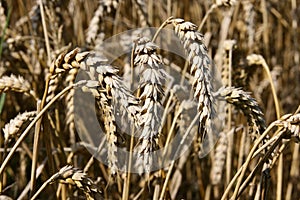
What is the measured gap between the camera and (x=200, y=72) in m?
0.76

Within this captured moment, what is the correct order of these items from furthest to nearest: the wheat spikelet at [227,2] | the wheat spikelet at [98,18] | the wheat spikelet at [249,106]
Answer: the wheat spikelet at [98,18] → the wheat spikelet at [227,2] → the wheat spikelet at [249,106]

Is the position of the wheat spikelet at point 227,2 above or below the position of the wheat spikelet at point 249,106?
above

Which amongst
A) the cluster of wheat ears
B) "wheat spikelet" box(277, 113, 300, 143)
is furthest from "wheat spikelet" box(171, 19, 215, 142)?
"wheat spikelet" box(277, 113, 300, 143)

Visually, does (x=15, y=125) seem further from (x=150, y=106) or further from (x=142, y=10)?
(x=142, y=10)

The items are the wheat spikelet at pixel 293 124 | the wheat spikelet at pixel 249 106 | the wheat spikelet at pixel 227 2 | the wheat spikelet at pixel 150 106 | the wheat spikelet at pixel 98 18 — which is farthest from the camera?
the wheat spikelet at pixel 98 18

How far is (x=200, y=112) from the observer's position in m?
0.76

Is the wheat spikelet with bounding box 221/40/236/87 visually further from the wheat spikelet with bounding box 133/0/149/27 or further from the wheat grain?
the wheat spikelet with bounding box 133/0/149/27

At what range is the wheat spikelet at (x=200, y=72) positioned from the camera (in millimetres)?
748

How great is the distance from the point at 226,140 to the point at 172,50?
0.45 metres

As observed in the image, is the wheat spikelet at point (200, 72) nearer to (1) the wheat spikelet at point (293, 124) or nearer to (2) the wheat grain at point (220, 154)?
(1) the wheat spikelet at point (293, 124)

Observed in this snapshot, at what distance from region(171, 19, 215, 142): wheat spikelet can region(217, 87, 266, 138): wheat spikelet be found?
192 millimetres

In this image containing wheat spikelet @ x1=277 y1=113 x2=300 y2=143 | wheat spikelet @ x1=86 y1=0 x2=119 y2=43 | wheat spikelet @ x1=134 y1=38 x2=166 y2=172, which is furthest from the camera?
wheat spikelet @ x1=86 y1=0 x2=119 y2=43

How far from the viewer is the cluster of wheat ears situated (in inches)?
31.2

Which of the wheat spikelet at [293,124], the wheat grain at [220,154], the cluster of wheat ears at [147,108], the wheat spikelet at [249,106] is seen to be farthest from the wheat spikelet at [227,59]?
the wheat spikelet at [293,124]
